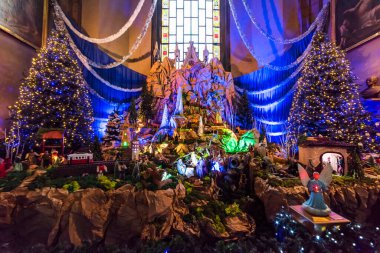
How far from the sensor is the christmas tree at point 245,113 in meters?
12.9

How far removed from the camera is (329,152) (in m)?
5.41

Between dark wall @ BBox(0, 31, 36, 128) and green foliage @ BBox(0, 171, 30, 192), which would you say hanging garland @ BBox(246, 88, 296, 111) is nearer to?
green foliage @ BBox(0, 171, 30, 192)

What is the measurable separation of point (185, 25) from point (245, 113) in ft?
25.3

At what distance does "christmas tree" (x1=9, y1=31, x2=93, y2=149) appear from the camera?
7.31m

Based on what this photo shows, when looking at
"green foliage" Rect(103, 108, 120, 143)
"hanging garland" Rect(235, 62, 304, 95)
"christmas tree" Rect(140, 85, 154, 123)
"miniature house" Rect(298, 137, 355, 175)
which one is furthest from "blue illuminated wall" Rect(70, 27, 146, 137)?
"miniature house" Rect(298, 137, 355, 175)

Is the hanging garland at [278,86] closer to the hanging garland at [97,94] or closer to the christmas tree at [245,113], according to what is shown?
the christmas tree at [245,113]

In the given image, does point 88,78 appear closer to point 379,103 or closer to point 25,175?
point 25,175

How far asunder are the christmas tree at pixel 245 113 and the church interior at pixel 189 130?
0.29 feet

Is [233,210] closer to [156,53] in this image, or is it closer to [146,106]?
[146,106]

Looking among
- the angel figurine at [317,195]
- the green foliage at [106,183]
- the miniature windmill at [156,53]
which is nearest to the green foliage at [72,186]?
the green foliage at [106,183]

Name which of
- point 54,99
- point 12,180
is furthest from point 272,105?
point 12,180

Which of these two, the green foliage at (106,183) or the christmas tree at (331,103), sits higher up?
the christmas tree at (331,103)

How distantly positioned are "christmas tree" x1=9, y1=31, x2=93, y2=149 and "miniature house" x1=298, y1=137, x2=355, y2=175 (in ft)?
25.7

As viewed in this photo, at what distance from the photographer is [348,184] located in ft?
16.1
